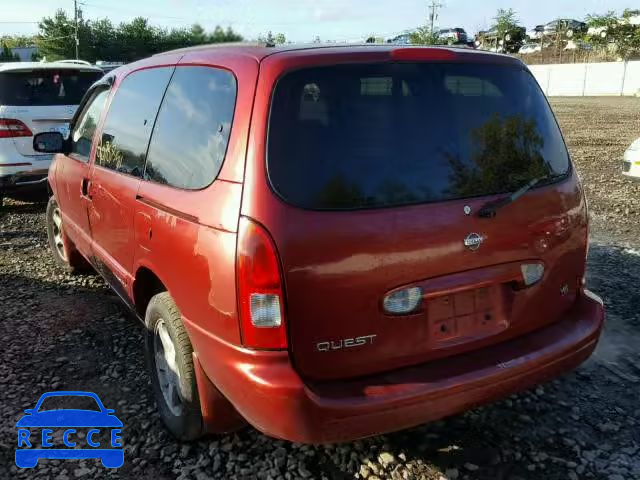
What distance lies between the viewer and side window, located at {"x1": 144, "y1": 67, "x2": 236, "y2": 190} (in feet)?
7.86

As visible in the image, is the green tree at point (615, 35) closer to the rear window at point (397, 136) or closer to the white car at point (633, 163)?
the white car at point (633, 163)

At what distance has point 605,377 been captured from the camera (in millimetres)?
3428

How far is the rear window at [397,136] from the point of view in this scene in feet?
7.16

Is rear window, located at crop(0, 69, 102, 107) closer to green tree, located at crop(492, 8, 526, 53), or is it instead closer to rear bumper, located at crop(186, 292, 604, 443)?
rear bumper, located at crop(186, 292, 604, 443)

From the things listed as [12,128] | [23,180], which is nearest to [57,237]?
[23,180]

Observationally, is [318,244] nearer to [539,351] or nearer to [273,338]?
[273,338]

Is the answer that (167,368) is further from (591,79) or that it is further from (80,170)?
(591,79)

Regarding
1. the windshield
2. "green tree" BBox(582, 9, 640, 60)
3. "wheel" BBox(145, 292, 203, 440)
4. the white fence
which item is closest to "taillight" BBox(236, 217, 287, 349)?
"wheel" BBox(145, 292, 203, 440)

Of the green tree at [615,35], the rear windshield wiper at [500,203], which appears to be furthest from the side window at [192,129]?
the green tree at [615,35]

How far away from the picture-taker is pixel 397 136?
2316mm

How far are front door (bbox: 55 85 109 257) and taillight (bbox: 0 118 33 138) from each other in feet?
9.28

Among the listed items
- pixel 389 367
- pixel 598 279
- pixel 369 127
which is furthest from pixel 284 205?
pixel 598 279

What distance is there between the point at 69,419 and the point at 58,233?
2.70 meters

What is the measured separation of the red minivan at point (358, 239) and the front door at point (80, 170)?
129cm
